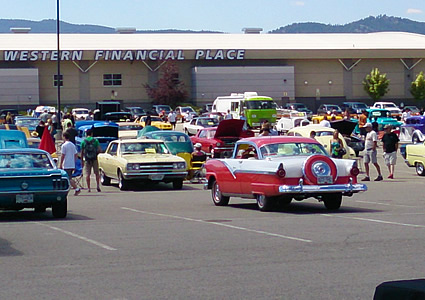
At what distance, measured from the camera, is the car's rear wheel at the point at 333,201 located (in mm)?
17484

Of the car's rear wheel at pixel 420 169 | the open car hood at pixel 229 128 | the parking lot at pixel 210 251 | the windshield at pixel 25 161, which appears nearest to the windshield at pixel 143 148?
the parking lot at pixel 210 251

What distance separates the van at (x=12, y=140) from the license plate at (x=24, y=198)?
24.9 feet

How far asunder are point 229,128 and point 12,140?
1190 centimetres

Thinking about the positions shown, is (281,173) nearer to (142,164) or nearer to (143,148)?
(142,164)

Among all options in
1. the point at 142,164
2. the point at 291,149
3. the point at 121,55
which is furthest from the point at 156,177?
the point at 121,55

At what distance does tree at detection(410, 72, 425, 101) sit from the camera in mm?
90438

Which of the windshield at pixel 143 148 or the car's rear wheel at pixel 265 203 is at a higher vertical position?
the windshield at pixel 143 148

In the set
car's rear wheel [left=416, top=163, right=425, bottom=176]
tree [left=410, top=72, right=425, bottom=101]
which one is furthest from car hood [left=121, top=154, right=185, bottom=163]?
tree [left=410, top=72, right=425, bottom=101]

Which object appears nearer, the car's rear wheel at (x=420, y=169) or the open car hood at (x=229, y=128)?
the car's rear wheel at (x=420, y=169)

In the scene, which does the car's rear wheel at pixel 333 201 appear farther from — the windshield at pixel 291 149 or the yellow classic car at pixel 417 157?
the yellow classic car at pixel 417 157

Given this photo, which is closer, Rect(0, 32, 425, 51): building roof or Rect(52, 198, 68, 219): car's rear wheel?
Rect(52, 198, 68, 219): car's rear wheel

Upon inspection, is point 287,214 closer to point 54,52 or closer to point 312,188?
point 312,188

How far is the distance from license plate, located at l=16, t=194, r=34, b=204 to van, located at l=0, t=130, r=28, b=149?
7585mm

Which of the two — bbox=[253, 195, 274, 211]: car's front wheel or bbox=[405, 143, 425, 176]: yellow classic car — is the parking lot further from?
bbox=[405, 143, 425, 176]: yellow classic car
